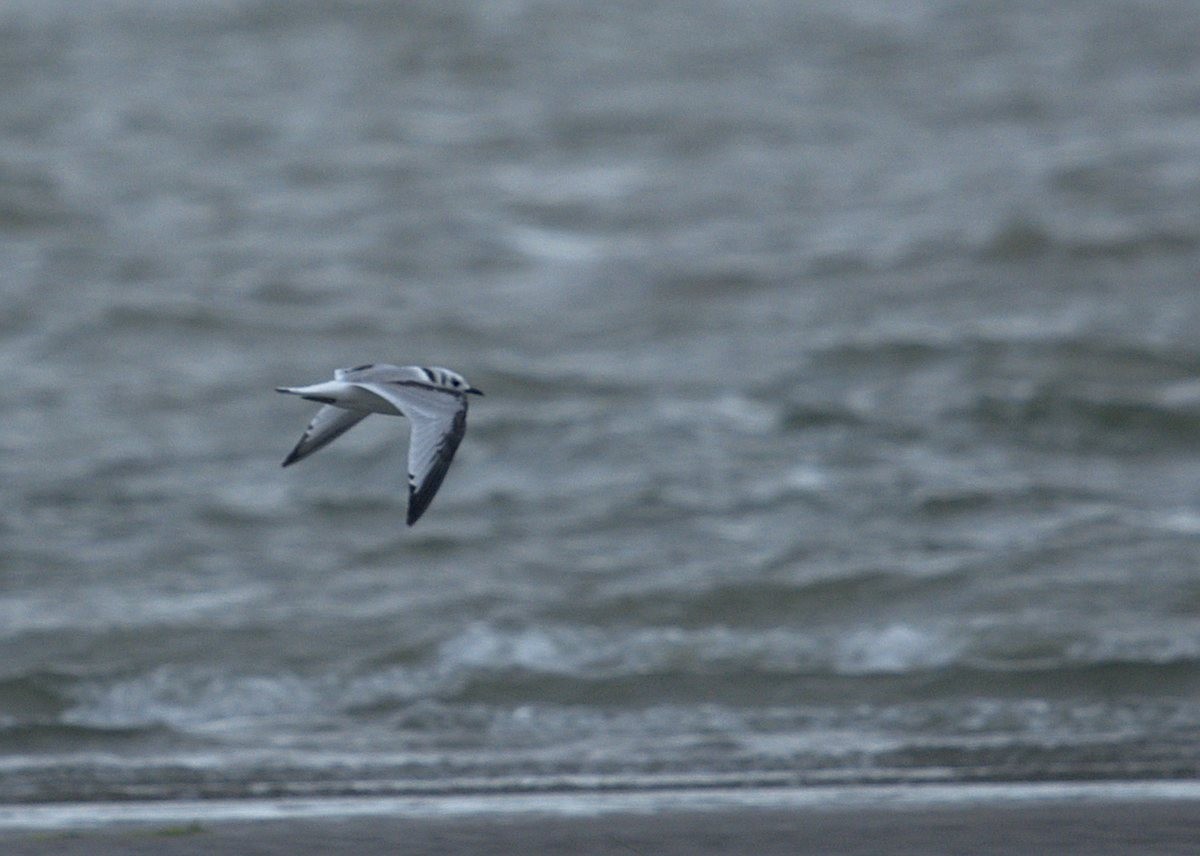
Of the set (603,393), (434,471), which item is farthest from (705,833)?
(603,393)

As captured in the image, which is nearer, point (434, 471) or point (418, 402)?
point (434, 471)

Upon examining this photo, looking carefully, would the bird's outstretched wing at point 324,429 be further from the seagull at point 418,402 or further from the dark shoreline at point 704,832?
the dark shoreline at point 704,832

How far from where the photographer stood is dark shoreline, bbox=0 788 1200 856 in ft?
19.9

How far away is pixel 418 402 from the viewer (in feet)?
19.4

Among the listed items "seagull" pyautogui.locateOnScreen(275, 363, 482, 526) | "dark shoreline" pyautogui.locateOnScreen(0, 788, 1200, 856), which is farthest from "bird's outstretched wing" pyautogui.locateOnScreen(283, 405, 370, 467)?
"dark shoreline" pyautogui.locateOnScreen(0, 788, 1200, 856)

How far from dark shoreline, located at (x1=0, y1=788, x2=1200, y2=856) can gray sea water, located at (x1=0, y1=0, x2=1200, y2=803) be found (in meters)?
0.51

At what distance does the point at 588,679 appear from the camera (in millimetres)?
8641

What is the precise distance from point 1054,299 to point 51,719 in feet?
29.5

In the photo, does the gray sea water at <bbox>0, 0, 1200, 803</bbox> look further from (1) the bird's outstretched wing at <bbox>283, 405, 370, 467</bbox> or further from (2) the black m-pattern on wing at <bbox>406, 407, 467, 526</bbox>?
(2) the black m-pattern on wing at <bbox>406, 407, 467, 526</bbox>

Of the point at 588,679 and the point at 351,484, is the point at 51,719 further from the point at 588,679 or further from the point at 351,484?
the point at 351,484

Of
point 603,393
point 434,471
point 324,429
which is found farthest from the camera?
point 603,393

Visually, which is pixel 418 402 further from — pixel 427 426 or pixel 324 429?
pixel 324 429

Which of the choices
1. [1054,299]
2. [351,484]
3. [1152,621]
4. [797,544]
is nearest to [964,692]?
[1152,621]

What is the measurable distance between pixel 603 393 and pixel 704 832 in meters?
7.05
